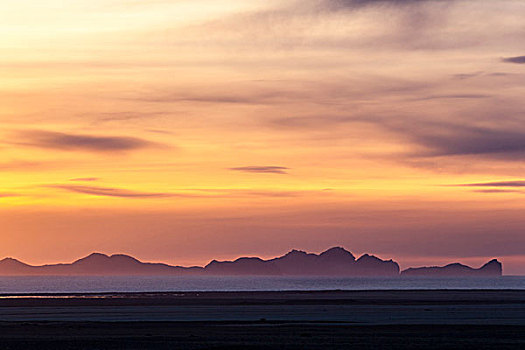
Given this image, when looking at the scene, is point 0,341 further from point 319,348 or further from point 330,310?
point 330,310

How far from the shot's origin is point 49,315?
302 ft

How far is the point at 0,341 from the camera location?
61.1 metres

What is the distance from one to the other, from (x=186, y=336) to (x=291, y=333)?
289 inches

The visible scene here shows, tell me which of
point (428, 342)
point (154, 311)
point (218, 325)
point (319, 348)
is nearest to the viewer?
point (319, 348)

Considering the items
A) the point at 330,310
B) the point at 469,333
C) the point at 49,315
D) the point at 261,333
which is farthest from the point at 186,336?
the point at 330,310

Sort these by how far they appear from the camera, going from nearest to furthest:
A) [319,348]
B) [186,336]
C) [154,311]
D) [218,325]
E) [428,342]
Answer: [319,348] < [428,342] < [186,336] < [218,325] < [154,311]

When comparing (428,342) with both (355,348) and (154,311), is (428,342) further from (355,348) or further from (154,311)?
(154,311)

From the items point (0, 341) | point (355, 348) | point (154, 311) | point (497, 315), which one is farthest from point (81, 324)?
point (497, 315)

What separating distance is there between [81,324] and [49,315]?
53.4 feet

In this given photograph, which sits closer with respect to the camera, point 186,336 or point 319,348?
point 319,348

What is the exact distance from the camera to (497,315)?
8956 centimetres

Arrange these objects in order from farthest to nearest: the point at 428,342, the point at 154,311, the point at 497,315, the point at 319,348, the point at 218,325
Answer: the point at 154,311 → the point at 497,315 → the point at 218,325 → the point at 428,342 → the point at 319,348

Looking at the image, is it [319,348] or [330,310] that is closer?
[319,348]

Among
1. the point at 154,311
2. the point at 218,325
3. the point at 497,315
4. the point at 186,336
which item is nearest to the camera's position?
the point at 186,336
